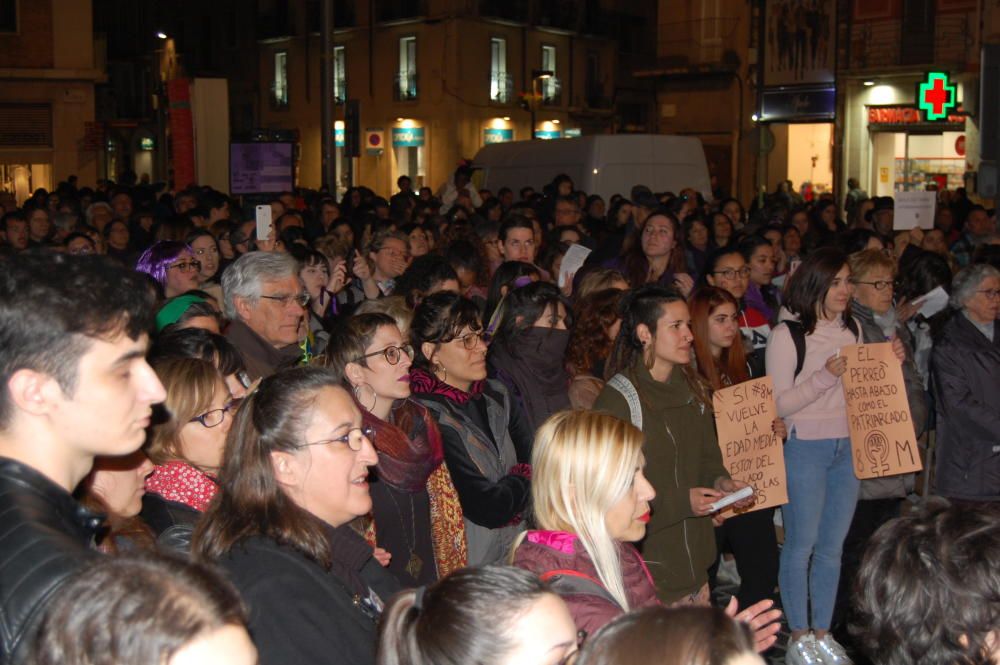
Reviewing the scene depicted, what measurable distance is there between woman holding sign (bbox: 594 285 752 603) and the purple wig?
314cm

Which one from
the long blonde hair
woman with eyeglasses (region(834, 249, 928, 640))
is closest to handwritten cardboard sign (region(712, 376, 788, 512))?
woman with eyeglasses (region(834, 249, 928, 640))

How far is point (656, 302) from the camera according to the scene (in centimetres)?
556

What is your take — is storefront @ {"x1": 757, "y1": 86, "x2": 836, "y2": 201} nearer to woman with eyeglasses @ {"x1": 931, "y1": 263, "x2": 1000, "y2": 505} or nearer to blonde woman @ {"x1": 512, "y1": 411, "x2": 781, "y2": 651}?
woman with eyeglasses @ {"x1": 931, "y1": 263, "x2": 1000, "y2": 505}

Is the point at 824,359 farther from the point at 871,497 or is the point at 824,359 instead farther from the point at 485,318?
→ the point at 485,318

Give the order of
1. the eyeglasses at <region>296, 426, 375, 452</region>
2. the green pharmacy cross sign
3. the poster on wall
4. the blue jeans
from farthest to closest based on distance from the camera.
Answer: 1. the poster on wall
2. the green pharmacy cross sign
3. the blue jeans
4. the eyeglasses at <region>296, 426, 375, 452</region>

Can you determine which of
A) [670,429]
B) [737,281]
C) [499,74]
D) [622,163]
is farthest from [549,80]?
[670,429]

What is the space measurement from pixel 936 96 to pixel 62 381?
55.7 feet

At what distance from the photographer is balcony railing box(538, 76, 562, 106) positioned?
145 ft

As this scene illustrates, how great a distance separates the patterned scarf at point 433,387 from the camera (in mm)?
5020

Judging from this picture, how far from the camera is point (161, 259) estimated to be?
732cm

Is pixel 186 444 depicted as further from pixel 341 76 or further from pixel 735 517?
pixel 341 76

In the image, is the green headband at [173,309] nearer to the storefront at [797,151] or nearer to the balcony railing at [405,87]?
the storefront at [797,151]

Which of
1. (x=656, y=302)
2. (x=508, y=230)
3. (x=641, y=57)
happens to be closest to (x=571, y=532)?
(x=656, y=302)

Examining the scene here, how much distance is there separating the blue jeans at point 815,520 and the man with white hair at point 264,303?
2916 mm
